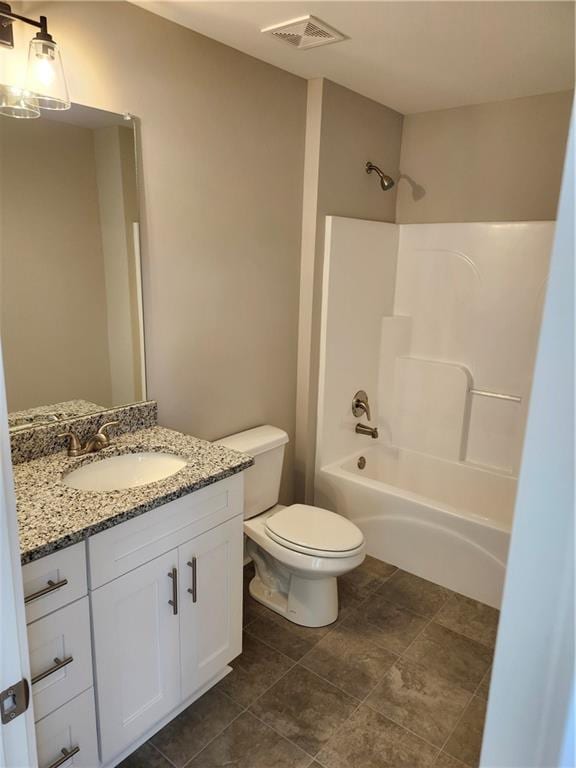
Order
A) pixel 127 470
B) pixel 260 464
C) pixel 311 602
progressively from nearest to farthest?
pixel 127 470 < pixel 311 602 < pixel 260 464

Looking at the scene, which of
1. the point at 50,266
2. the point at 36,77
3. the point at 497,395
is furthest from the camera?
the point at 497,395

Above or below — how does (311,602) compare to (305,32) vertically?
below

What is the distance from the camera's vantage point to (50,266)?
70.8 inches

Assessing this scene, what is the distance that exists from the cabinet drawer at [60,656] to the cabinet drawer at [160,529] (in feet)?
0.34

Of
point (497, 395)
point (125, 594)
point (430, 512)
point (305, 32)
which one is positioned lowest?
point (430, 512)

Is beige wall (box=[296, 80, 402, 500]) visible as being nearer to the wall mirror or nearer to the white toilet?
the white toilet

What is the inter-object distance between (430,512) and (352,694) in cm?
96

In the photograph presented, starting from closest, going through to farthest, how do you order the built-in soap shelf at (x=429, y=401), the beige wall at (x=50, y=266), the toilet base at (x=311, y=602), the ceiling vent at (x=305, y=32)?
the beige wall at (x=50, y=266) → the ceiling vent at (x=305, y=32) → the toilet base at (x=311, y=602) → the built-in soap shelf at (x=429, y=401)

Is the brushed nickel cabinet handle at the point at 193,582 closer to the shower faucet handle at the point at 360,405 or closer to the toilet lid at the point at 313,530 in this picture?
the toilet lid at the point at 313,530

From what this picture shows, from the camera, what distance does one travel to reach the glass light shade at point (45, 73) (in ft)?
4.93

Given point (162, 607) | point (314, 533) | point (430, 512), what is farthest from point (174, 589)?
point (430, 512)

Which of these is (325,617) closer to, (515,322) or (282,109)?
(515,322)

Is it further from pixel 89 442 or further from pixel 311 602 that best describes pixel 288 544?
pixel 89 442

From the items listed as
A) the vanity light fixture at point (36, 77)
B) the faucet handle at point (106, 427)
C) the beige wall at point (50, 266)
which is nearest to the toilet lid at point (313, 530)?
the faucet handle at point (106, 427)
